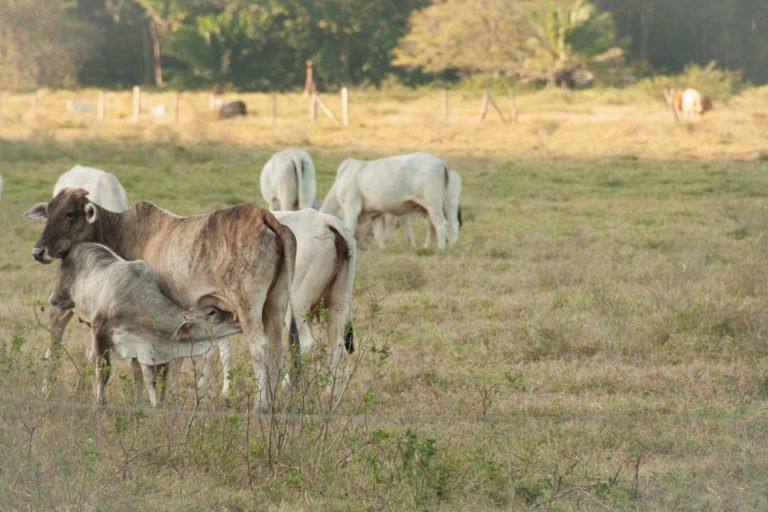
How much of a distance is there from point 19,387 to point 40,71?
44.6 meters

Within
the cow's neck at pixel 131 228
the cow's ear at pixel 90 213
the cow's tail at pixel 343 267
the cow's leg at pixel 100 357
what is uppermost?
the cow's ear at pixel 90 213

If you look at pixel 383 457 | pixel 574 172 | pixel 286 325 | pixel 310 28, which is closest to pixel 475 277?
pixel 286 325

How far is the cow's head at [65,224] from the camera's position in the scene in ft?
21.8

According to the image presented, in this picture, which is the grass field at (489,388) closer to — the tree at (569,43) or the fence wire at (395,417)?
the fence wire at (395,417)

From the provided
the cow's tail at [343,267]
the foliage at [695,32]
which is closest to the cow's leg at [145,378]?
the cow's tail at [343,267]

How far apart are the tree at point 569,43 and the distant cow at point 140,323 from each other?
1507 inches

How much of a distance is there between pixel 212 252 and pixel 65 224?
1021 mm

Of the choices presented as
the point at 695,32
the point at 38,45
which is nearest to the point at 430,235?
the point at 38,45

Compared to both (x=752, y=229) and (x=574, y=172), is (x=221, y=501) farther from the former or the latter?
(x=574, y=172)

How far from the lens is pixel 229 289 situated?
6.18 meters

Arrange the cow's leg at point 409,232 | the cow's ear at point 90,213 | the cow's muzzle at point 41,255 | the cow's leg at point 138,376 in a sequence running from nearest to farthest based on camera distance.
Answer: the cow's leg at point 138,376 → the cow's muzzle at point 41,255 → the cow's ear at point 90,213 → the cow's leg at point 409,232

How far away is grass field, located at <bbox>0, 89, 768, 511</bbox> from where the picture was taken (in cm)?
488

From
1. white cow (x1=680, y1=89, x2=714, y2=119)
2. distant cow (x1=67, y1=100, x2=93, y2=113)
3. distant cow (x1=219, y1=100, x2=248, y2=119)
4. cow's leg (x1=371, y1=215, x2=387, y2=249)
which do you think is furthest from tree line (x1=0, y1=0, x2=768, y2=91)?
cow's leg (x1=371, y1=215, x2=387, y2=249)

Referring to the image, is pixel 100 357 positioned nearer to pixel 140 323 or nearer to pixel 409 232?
pixel 140 323
